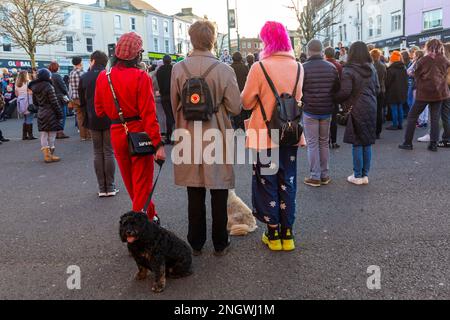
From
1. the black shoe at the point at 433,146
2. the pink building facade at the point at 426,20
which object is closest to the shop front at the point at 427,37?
the pink building facade at the point at 426,20

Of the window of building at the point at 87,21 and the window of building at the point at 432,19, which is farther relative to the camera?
the window of building at the point at 87,21

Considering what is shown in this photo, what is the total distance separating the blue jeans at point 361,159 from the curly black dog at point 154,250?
3.65 meters

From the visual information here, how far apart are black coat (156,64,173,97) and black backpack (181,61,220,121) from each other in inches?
270

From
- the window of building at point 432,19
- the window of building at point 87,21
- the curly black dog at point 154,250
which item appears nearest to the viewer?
the curly black dog at point 154,250

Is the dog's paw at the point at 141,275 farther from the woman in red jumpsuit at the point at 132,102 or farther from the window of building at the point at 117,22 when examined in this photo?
the window of building at the point at 117,22

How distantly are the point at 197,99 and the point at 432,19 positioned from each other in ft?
118

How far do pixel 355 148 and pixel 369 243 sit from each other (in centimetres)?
239

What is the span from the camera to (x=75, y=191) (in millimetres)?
6746

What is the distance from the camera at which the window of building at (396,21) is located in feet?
122

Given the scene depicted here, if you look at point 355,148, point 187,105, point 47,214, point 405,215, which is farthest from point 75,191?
point 405,215

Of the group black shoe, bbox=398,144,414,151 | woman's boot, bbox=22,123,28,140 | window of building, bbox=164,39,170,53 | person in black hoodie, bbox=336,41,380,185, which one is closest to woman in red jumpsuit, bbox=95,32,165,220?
person in black hoodie, bbox=336,41,380,185

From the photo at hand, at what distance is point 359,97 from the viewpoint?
19.9ft

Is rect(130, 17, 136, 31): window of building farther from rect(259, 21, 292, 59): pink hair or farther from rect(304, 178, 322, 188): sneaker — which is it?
rect(259, 21, 292, 59): pink hair
